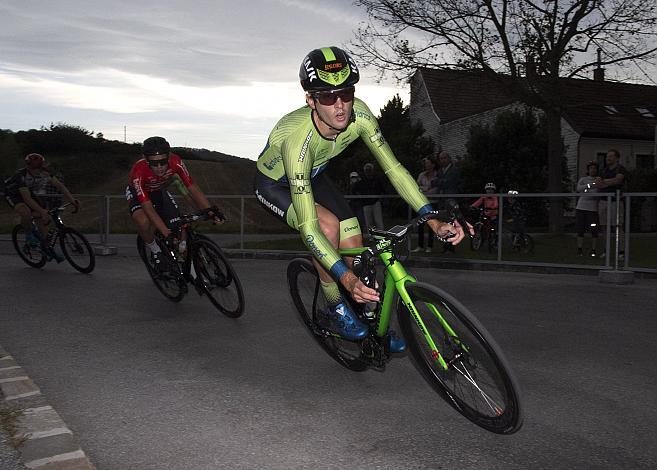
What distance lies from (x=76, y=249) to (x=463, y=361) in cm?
872

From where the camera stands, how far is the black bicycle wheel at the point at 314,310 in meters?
4.92

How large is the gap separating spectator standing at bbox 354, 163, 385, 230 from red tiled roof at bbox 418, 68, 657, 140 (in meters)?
19.2

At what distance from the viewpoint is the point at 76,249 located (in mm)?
11062

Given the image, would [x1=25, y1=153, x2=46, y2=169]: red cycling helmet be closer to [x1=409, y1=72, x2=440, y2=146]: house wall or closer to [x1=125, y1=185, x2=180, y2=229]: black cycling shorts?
[x1=125, y1=185, x2=180, y2=229]: black cycling shorts

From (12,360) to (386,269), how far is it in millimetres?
3011

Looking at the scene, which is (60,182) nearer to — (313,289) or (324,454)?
(313,289)

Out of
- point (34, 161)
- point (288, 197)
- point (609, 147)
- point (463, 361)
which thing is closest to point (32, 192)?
point (34, 161)

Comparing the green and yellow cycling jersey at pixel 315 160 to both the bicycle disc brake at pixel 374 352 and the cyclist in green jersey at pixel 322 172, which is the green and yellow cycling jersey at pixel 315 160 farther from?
the bicycle disc brake at pixel 374 352

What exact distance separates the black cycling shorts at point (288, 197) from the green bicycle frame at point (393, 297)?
0.84 m

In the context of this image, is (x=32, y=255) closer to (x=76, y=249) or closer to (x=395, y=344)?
(x=76, y=249)

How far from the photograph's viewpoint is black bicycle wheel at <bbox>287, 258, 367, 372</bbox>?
194 inches

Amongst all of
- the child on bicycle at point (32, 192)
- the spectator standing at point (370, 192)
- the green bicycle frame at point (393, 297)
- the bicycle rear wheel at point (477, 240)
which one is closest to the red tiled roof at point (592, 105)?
the bicycle rear wheel at point (477, 240)

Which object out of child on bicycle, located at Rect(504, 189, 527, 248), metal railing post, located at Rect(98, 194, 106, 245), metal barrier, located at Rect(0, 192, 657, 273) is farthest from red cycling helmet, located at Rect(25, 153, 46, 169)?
child on bicycle, located at Rect(504, 189, 527, 248)

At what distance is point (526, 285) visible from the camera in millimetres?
10070
